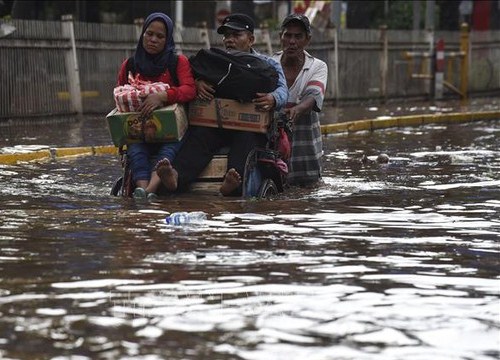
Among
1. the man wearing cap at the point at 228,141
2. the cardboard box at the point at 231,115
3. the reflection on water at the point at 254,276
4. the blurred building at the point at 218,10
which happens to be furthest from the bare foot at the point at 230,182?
the blurred building at the point at 218,10

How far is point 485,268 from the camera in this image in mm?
6129

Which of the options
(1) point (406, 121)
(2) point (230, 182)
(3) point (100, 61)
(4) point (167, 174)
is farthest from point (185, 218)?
(1) point (406, 121)

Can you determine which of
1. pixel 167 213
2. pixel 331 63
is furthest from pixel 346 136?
pixel 167 213

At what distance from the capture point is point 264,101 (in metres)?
9.15

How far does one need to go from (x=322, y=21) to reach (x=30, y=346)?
25.1 m

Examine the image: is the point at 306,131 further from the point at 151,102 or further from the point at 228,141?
the point at 151,102

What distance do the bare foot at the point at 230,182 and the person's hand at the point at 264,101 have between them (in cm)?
55

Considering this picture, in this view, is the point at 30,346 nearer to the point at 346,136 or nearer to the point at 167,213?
the point at 167,213

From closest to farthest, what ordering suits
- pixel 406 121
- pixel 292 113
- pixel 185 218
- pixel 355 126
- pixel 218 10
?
1. pixel 185 218
2. pixel 292 113
3. pixel 355 126
4. pixel 406 121
5. pixel 218 10

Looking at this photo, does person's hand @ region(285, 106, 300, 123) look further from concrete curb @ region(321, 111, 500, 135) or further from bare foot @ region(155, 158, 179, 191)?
concrete curb @ region(321, 111, 500, 135)

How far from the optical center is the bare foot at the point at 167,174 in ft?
29.0

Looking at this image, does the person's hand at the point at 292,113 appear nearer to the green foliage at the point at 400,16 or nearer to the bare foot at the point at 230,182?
the bare foot at the point at 230,182

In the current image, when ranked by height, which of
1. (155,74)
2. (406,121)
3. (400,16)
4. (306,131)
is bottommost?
(406,121)

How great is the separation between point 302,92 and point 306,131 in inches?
15.9
